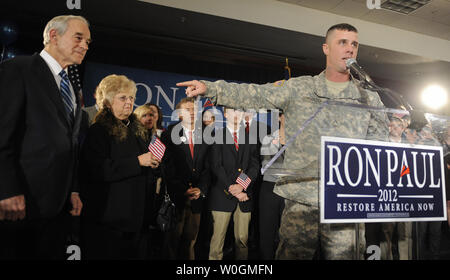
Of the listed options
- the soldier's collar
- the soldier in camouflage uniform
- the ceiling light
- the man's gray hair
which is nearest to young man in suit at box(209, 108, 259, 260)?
the soldier in camouflage uniform

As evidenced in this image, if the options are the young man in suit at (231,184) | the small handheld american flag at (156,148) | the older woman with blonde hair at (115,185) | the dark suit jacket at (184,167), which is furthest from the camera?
the young man in suit at (231,184)

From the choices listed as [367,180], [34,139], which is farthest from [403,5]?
[34,139]

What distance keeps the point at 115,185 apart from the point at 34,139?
1.81ft

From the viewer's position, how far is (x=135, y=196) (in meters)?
1.67

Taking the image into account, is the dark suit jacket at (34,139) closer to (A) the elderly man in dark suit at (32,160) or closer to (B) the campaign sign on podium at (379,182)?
(A) the elderly man in dark suit at (32,160)

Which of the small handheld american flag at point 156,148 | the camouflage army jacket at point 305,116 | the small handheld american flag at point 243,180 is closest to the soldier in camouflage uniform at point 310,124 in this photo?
the camouflage army jacket at point 305,116

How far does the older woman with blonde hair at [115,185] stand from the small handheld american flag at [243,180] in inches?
39.2

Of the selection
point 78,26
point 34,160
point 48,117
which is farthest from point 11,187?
point 78,26

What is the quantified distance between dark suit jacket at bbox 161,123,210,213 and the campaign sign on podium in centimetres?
167

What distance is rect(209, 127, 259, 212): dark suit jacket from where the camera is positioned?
103 inches

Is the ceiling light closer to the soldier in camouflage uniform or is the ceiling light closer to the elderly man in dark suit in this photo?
the soldier in camouflage uniform

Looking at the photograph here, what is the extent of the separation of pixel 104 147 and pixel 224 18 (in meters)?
2.68

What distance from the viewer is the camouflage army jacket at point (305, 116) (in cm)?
115
